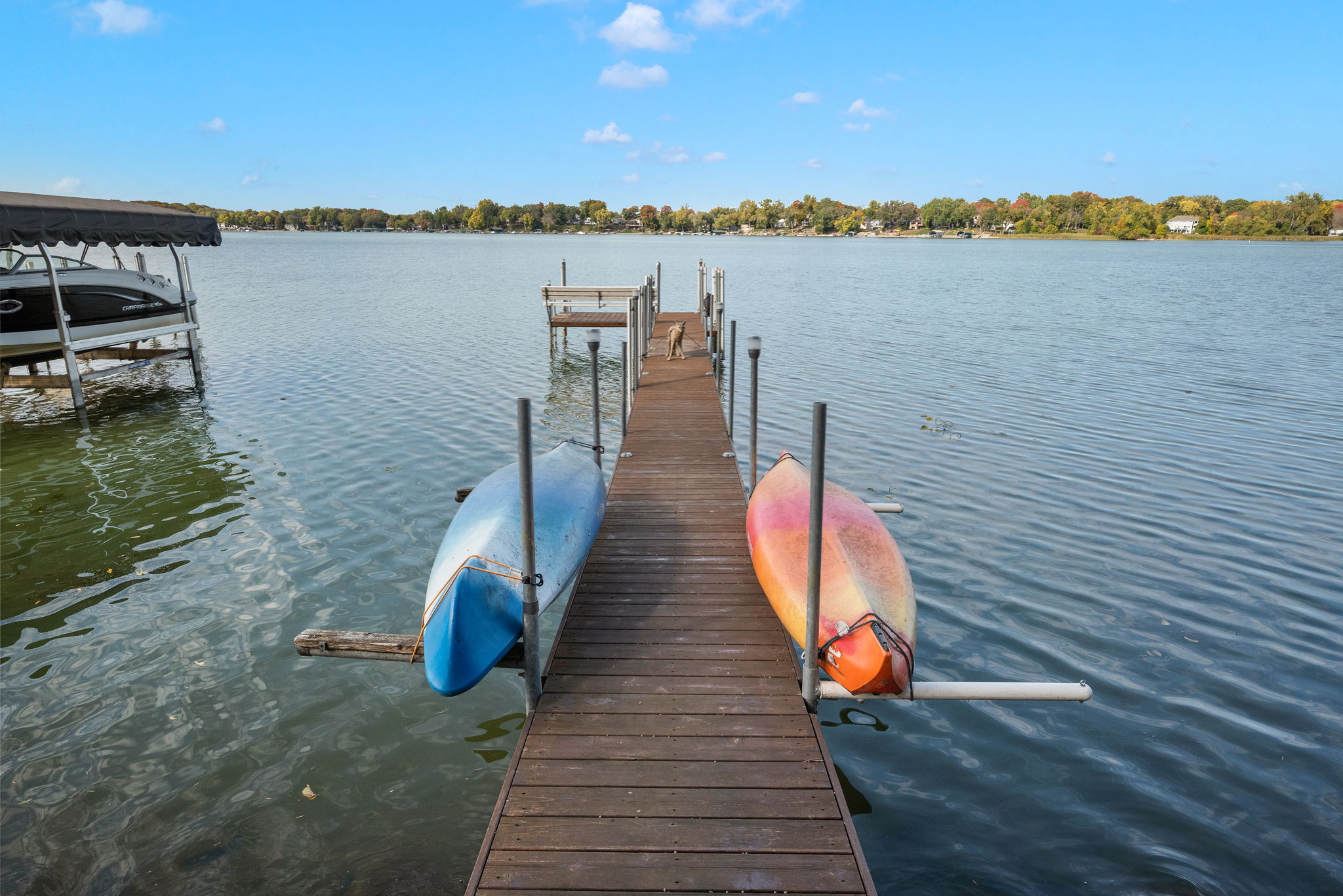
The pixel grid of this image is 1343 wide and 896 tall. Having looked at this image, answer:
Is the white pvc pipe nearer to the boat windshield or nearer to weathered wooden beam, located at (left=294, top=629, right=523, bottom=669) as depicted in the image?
weathered wooden beam, located at (left=294, top=629, right=523, bottom=669)

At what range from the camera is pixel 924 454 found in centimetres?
1342

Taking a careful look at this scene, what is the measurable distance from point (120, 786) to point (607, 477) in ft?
23.2

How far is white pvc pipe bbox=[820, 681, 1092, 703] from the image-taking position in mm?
5230

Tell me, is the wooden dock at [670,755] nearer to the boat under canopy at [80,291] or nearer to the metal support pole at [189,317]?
the boat under canopy at [80,291]

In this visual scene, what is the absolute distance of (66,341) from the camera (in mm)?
15688

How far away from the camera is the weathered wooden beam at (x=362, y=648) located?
562 cm

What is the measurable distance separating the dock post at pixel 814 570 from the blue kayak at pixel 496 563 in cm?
202

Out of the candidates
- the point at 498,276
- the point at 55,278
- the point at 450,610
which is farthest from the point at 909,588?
the point at 498,276

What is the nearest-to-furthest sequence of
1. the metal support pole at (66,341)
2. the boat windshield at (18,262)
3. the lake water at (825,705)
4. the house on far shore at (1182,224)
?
the lake water at (825,705), the metal support pole at (66,341), the boat windshield at (18,262), the house on far shore at (1182,224)

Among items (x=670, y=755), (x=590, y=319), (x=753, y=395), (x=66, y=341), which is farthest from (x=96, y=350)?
(x=670, y=755)

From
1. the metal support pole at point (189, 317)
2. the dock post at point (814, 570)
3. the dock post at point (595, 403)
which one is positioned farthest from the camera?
the metal support pole at point (189, 317)

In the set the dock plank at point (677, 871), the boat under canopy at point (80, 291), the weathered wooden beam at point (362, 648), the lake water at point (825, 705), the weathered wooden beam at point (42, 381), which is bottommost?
the lake water at point (825, 705)

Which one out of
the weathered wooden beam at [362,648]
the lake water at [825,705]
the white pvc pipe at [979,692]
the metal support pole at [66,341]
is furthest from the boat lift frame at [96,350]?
the white pvc pipe at [979,692]

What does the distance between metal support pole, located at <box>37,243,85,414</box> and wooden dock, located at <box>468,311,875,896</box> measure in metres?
14.1
